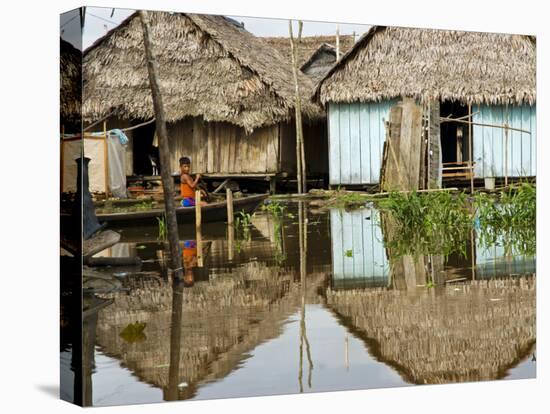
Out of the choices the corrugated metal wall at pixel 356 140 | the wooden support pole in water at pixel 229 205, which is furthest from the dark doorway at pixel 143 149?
the corrugated metal wall at pixel 356 140

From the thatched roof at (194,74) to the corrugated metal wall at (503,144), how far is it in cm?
108

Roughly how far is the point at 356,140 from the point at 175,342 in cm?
192

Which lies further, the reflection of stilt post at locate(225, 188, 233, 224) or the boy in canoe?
the reflection of stilt post at locate(225, 188, 233, 224)

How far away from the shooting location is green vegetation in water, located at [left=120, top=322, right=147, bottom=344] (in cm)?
446

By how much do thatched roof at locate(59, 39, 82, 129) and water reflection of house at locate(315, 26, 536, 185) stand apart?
175 centimetres

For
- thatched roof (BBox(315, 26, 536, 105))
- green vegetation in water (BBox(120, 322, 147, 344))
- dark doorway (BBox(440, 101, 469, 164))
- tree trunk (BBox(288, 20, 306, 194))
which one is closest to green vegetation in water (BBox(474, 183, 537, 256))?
dark doorway (BBox(440, 101, 469, 164))

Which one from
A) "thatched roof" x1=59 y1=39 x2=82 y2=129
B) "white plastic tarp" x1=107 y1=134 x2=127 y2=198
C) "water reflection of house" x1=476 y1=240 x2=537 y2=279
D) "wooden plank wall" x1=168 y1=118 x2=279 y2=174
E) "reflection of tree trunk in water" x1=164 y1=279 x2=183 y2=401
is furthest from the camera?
"water reflection of house" x1=476 y1=240 x2=537 y2=279

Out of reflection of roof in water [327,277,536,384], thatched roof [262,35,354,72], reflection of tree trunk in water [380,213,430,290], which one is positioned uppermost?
thatched roof [262,35,354,72]

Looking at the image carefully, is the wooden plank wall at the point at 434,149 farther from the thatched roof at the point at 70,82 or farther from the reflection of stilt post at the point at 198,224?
the thatched roof at the point at 70,82

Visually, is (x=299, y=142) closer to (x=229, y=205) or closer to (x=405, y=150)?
(x=405, y=150)

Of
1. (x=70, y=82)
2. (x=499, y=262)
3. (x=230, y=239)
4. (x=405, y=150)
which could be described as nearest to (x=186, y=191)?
(x=230, y=239)

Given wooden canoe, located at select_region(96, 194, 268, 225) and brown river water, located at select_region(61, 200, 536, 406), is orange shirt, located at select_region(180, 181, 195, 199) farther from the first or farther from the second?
brown river water, located at select_region(61, 200, 536, 406)

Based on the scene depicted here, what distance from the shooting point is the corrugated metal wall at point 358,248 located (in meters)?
5.35

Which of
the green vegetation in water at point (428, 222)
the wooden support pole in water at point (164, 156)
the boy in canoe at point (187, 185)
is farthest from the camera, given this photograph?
the green vegetation in water at point (428, 222)
